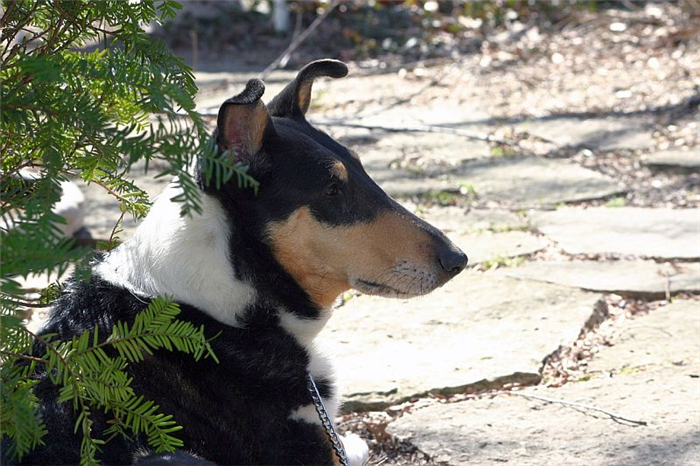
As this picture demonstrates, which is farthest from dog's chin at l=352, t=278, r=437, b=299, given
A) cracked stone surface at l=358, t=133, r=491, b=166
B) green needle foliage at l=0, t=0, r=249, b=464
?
cracked stone surface at l=358, t=133, r=491, b=166

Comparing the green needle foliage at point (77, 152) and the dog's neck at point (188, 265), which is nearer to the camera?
the green needle foliage at point (77, 152)

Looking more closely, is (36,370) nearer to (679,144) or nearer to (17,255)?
(17,255)

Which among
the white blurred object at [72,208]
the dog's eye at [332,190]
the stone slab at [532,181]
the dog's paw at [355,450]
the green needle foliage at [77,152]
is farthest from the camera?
the stone slab at [532,181]

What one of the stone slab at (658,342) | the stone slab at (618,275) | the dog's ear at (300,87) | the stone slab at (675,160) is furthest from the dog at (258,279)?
the stone slab at (675,160)

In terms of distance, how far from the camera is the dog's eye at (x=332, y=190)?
283cm

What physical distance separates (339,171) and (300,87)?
1.37 ft

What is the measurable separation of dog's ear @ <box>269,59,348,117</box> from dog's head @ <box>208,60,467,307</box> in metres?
0.15

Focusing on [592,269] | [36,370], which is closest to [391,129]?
[592,269]

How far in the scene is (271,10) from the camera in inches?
461

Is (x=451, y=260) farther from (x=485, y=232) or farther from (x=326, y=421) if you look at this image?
(x=485, y=232)

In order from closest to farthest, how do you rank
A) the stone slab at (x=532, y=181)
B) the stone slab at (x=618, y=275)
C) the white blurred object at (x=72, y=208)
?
the stone slab at (x=618, y=275), the white blurred object at (x=72, y=208), the stone slab at (x=532, y=181)

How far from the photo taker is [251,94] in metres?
2.45

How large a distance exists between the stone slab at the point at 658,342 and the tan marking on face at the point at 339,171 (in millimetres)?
1541

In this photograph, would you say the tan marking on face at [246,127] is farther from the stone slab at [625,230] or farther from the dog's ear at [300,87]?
the stone slab at [625,230]
